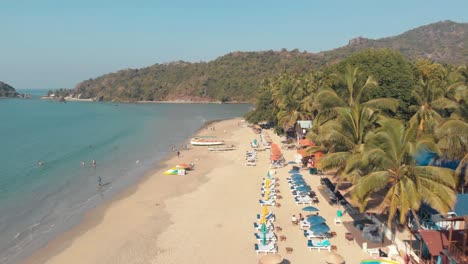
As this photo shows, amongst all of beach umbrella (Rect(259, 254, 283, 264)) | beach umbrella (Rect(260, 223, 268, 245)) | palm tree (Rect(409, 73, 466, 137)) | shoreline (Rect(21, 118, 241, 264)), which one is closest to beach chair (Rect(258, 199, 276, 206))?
beach umbrella (Rect(260, 223, 268, 245))

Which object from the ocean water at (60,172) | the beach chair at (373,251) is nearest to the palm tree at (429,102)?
the beach chair at (373,251)

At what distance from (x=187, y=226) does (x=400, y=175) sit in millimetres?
12462

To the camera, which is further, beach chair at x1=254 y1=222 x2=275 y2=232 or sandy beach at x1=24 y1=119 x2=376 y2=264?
beach chair at x1=254 y1=222 x2=275 y2=232

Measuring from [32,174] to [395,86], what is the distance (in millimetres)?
35650

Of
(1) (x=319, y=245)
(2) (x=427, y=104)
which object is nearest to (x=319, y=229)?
(1) (x=319, y=245)

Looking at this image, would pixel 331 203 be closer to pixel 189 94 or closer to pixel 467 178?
pixel 467 178

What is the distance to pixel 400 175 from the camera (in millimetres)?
15328

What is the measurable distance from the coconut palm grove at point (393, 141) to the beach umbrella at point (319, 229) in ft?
8.89

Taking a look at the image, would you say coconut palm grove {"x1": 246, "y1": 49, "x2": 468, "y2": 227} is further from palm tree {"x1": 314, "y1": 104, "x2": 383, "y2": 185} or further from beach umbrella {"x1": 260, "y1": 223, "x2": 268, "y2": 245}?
beach umbrella {"x1": 260, "y1": 223, "x2": 268, "y2": 245}

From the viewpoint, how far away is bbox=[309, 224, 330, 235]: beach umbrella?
1927cm

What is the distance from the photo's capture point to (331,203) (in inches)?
973

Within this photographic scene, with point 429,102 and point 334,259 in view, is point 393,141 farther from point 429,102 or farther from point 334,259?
point 429,102

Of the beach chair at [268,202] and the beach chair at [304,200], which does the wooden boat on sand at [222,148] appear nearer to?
the beach chair at [268,202]

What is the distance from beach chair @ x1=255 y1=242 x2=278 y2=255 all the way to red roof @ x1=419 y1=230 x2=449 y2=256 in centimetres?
661
